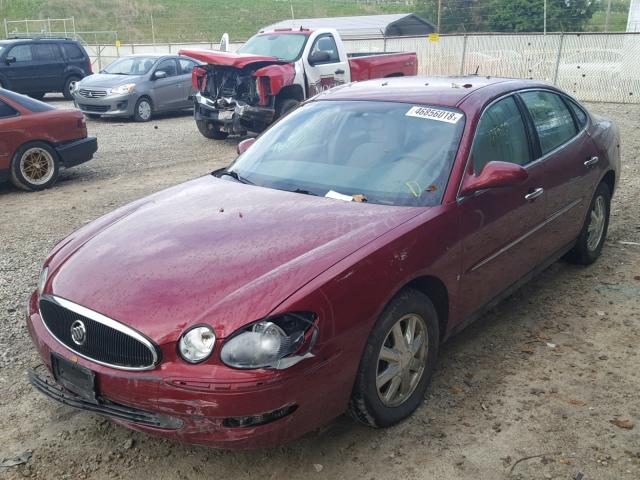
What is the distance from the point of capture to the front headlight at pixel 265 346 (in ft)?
8.93

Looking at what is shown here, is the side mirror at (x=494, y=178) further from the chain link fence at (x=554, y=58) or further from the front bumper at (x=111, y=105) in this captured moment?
the chain link fence at (x=554, y=58)

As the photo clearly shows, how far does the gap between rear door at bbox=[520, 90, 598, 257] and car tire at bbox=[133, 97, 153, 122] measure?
12.2m

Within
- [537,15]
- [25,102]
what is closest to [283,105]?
[25,102]

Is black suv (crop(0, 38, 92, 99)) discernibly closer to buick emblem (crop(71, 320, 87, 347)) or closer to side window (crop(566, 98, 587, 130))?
side window (crop(566, 98, 587, 130))

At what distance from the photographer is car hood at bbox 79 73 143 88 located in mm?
15453

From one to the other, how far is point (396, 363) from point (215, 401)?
1.03 metres

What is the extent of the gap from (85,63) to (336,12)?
36.5 m

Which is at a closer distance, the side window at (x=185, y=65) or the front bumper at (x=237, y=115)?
the front bumper at (x=237, y=115)

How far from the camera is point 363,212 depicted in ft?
11.6

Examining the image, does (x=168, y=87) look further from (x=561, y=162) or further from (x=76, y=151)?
(x=561, y=162)

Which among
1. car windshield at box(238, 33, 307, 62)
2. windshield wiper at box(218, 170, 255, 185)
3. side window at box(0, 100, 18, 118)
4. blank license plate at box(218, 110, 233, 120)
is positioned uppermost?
car windshield at box(238, 33, 307, 62)

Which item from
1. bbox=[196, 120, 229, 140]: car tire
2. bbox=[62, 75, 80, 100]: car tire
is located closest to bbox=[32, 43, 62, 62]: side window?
bbox=[62, 75, 80, 100]: car tire

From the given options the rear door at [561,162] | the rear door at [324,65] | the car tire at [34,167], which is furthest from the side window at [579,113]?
the rear door at [324,65]

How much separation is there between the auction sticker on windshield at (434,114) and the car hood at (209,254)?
794 millimetres
